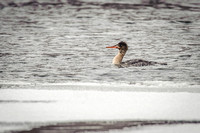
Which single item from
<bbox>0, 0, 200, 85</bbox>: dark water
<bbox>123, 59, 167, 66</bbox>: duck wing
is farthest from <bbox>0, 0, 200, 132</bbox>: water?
<bbox>123, 59, 167, 66</bbox>: duck wing

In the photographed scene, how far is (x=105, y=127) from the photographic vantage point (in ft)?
16.8

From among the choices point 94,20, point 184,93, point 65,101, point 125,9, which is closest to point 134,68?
point 184,93

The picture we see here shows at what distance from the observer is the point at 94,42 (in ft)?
42.4

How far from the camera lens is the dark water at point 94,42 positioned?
8.47 metres

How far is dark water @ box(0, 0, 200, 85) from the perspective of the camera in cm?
847

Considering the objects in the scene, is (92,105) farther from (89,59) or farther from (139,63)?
(89,59)

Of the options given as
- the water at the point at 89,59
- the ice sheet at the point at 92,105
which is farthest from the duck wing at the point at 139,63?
the ice sheet at the point at 92,105

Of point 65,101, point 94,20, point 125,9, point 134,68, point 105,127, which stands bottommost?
point 105,127

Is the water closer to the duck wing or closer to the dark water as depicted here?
the dark water

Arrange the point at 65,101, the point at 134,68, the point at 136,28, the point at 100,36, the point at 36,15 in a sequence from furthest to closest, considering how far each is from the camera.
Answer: the point at 36,15, the point at 136,28, the point at 100,36, the point at 134,68, the point at 65,101

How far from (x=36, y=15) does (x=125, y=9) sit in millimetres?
5497

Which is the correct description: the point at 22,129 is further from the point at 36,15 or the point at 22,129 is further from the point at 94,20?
the point at 36,15

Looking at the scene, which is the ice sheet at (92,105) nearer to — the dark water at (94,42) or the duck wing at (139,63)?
the dark water at (94,42)

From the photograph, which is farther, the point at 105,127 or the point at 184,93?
the point at 184,93
